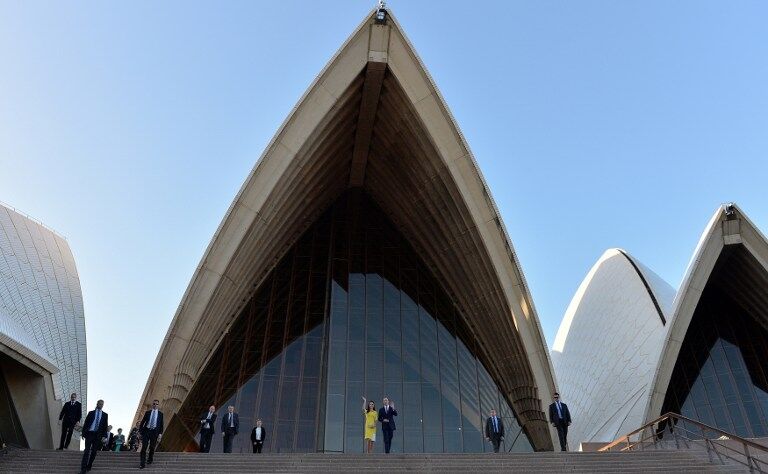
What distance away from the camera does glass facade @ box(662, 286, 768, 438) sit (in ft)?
67.0

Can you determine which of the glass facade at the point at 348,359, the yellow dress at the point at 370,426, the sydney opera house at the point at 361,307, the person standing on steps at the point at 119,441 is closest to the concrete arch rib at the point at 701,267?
the sydney opera house at the point at 361,307

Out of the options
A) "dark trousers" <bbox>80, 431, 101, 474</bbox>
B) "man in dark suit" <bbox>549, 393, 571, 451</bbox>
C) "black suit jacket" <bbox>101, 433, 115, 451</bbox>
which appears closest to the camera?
"dark trousers" <bbox>80, 431, 101, 474</bbox>

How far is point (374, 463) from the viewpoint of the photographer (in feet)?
37.3

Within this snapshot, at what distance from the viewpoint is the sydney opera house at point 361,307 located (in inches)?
701

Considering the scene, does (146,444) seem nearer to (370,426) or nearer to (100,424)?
(100,424)

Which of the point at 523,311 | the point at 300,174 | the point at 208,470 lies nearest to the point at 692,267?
the point at 523,311

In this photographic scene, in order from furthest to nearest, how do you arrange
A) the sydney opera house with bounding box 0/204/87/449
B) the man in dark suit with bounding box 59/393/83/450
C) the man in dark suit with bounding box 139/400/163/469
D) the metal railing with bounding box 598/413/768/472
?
the sydney opera house with bounding box 0/204/87/449
the man in dark suit with bounding box 59/393/83/450
the man in dark suit with bounding box 139/400/163/469
the metal railing with bounding box 598/413/768/472

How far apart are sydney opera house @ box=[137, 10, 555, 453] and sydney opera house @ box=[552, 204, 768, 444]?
4.86m

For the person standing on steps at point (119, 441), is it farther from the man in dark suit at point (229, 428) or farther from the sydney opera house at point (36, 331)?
the man in dark suit at point (229, 428)

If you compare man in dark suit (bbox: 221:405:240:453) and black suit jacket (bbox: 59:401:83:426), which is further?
man in dark suit (bbox: 221:405:240:453)

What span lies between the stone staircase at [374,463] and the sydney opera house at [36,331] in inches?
133

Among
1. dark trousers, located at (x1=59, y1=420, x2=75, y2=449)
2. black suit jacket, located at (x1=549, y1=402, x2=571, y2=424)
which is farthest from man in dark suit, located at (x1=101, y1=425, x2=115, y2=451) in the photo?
black suit jacket, located at (x1=549, y1=402, x2=571, y2=424)

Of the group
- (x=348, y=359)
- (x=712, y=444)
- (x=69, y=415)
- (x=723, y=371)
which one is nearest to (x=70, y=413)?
(x=69, y=415)

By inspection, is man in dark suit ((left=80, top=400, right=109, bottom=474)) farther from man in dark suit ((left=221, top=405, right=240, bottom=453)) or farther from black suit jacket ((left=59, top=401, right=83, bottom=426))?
man in dark suit ((left=221, top=405, right=240, bottom=453))
